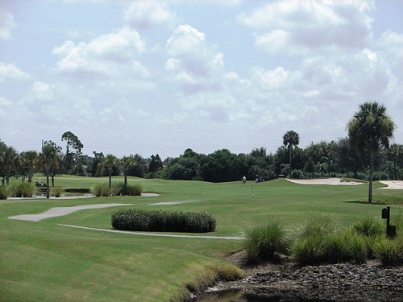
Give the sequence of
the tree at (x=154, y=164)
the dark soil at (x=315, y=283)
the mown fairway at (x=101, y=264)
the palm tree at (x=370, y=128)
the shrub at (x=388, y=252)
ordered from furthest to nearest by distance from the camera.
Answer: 1. the tree at (x=154, y=164)
2. the palm tree at (x=370, y=128)
3. the shrub at (x=388, y=252)
4. the dark soil at (x=315, y=283)
5. the mown fairway at (x=101, y=264)

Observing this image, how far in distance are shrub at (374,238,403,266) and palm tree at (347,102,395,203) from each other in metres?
27.4

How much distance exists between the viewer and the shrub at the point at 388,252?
87.4ft

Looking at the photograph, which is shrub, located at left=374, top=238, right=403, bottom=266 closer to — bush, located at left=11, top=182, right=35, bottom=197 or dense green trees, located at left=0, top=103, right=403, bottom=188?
bush, located at left=11, top=182, right=35, bottom=197

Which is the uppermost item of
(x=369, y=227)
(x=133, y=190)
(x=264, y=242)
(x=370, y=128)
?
(x=370, y=128)

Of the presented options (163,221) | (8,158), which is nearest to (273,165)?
(8,158)

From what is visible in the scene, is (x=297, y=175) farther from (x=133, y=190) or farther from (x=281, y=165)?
(x=133, y=190)

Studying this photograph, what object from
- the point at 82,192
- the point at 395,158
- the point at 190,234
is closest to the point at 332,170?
the point at 395,158

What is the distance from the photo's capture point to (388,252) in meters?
26.6

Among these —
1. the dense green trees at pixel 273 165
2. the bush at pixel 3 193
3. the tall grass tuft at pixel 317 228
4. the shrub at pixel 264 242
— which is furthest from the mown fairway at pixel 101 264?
the dense green trees at pixel 273 165

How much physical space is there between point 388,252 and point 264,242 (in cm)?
520

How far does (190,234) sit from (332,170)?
115864 mm

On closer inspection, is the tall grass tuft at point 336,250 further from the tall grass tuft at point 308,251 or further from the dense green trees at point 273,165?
the dense green trees at point 273,165

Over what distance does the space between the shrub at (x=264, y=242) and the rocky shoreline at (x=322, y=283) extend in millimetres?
772

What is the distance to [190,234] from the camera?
3284cm
